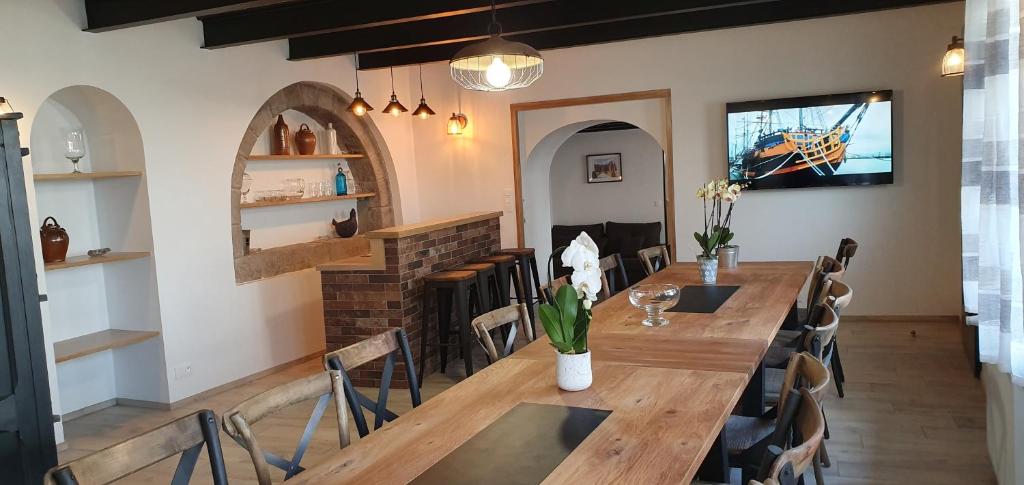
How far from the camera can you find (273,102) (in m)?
6.27

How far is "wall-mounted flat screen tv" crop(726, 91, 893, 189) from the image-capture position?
253 inches

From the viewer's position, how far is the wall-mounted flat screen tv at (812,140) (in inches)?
253

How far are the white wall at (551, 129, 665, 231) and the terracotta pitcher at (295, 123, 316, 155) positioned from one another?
516 centimetres

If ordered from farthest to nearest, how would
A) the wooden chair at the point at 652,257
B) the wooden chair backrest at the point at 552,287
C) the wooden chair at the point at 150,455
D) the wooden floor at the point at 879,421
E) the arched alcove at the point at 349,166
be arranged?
the arched alcove at the point at 349,166 → the wooden chair at the point at 652,257 → the wooden chair backrest at the point at 552,287 → the wooden floor at the point at 879,421 → the wooden chair at the point at 150,455

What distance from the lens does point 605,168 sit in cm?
1111

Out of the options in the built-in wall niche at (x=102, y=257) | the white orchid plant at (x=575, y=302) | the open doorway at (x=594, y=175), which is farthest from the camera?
the open doorway at (x=594, y=175)

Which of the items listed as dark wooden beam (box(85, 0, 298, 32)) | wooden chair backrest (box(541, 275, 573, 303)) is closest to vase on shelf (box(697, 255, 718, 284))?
wooden chair backrest (box(541, 275, 573, 303))

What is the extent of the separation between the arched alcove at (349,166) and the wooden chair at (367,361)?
3358mm

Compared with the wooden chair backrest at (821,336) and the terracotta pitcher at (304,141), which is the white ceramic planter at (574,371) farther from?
the terracotta pitcher at (304,141)

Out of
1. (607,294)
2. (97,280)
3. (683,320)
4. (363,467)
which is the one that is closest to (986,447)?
(683,320)

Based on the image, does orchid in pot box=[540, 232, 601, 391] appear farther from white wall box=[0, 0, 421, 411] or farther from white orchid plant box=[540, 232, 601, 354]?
white wall box=[0, 0, 421, 411]

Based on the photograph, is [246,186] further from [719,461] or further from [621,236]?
[621,236]

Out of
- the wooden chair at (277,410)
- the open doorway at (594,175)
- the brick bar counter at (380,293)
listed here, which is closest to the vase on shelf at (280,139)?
the brick bar counter at (380,293)

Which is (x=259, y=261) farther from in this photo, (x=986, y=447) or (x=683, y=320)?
(x=986, y=447)
